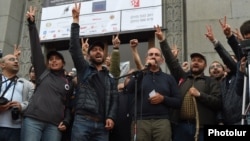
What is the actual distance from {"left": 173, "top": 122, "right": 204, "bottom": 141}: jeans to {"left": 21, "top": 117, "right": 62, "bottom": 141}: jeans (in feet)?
4.55

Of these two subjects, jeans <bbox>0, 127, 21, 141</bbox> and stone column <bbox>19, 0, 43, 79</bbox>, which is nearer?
jeans <bbox>0, 127, 21, 141</bbox>

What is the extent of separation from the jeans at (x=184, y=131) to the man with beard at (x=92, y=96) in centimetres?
79

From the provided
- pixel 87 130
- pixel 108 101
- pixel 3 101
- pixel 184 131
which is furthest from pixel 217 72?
pixel 3 101

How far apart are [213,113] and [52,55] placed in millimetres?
2125

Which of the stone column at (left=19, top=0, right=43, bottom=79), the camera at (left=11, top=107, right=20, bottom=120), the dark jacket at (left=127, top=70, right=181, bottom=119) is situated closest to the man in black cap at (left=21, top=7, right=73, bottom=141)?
the camera at (left=11, top=107, right=20, bottom=120)

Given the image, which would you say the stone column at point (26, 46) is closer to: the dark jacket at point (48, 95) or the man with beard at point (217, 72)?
the dark jacket at point (48, 95)

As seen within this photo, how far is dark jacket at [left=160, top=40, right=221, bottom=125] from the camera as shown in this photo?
413 cm

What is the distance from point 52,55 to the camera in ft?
14.3

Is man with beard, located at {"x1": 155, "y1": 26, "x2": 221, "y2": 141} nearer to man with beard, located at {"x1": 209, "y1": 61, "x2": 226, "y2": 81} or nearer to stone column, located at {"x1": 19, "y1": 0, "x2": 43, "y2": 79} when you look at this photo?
man with beard, located at {"x1": 209, "y1": 61, "x2": 226, "y2": 81}

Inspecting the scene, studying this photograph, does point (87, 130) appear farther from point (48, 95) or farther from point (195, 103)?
point (195, 103)

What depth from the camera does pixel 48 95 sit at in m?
4.07

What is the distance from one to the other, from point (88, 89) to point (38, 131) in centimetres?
73

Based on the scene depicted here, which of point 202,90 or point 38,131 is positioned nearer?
point 38,131

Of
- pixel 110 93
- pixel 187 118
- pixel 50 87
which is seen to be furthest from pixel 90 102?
pixel 187 118
